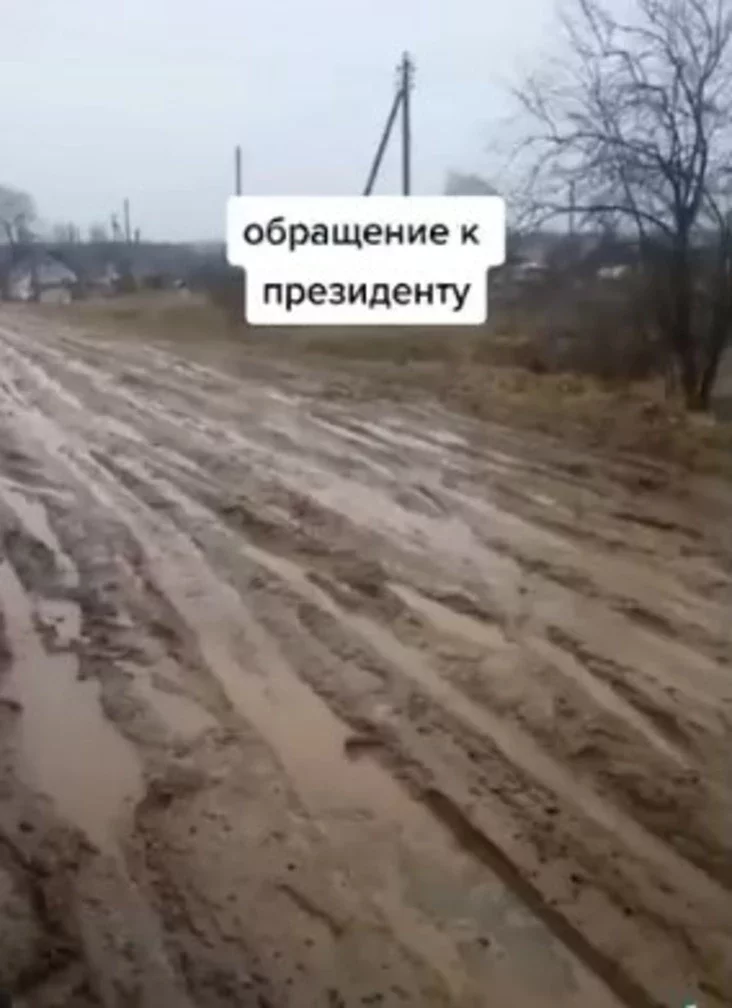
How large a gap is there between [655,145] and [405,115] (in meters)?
0.25

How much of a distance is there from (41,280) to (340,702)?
0.52 m

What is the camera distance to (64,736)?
1.31 metres

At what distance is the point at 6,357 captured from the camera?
1257 mm

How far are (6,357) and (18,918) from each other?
536 millimetres

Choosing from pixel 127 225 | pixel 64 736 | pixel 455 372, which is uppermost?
pixel 127 225

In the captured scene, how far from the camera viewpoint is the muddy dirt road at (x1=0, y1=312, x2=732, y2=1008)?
1.20 metres

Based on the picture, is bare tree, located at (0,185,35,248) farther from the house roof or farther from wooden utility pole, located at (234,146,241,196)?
wooden utility pole, located at (234,146,241,196)

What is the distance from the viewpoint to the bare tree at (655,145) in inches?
49.1

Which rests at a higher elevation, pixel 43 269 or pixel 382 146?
pixel 382 146

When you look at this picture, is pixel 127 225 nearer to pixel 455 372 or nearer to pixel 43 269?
pixel 43 269

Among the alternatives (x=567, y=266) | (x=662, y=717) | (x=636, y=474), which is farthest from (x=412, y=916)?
(x=567, y=266)

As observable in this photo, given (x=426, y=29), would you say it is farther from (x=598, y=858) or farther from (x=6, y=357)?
(x=598, y=858)

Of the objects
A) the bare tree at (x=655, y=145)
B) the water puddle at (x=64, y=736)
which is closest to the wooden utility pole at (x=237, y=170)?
the bare tree at (x=655, y=145)

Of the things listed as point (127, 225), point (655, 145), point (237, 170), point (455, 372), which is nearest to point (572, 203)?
point (655, 145)
